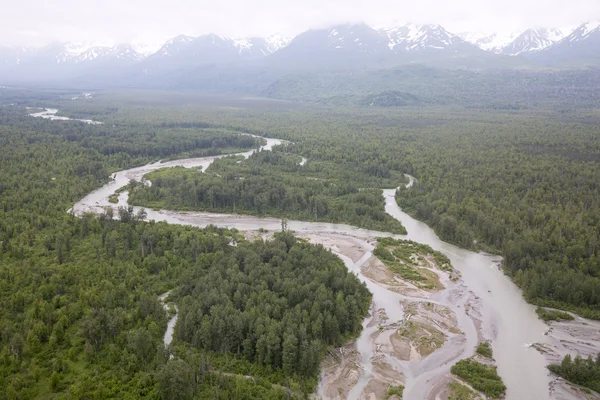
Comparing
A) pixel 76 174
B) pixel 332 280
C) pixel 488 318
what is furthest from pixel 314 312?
pixel 76 174

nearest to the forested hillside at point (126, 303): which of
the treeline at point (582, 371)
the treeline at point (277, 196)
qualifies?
the treeline at point (277, 196)

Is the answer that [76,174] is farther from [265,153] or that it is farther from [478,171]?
[478,171]

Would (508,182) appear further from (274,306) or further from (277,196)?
(274,306)

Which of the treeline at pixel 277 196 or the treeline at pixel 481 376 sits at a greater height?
the treeline at pixel 277 196

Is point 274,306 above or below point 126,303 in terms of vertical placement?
above

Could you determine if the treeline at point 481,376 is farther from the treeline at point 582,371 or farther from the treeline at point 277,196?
the treeline at point 277,196

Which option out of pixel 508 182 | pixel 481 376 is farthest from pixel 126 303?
pixel 508 182
